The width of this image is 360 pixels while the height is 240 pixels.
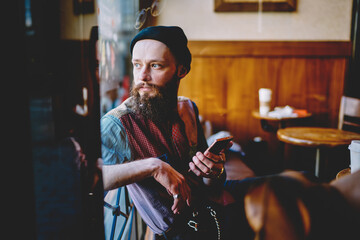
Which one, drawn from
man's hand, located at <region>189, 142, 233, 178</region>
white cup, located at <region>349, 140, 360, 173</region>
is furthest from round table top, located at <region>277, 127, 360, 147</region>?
man's hand, located at <region>189, 142, 233, 178</region>

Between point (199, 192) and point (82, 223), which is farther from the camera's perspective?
point (199, 192)

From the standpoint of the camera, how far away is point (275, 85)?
11.5 feet

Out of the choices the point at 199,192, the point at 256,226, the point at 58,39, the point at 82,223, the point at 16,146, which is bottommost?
the point at 199,192

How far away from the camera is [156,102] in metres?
1.00

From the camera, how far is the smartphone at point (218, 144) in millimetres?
927

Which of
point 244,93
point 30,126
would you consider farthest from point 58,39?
point 244,93

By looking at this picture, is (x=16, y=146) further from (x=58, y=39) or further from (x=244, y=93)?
(x=244, y=93)

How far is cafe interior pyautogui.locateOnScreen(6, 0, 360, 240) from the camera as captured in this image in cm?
56

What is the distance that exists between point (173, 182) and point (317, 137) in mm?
1988

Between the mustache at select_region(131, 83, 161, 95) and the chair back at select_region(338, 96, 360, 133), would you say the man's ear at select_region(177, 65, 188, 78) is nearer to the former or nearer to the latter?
the mustache at select_region(131, 83, 161, 95)

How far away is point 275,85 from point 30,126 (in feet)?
11.4

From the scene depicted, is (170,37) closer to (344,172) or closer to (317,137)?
(344,172)

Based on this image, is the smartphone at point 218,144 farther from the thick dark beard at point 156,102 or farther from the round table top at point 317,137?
the round table top at point 317,137

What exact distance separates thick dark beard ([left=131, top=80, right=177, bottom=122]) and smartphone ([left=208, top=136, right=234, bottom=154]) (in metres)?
0.26
